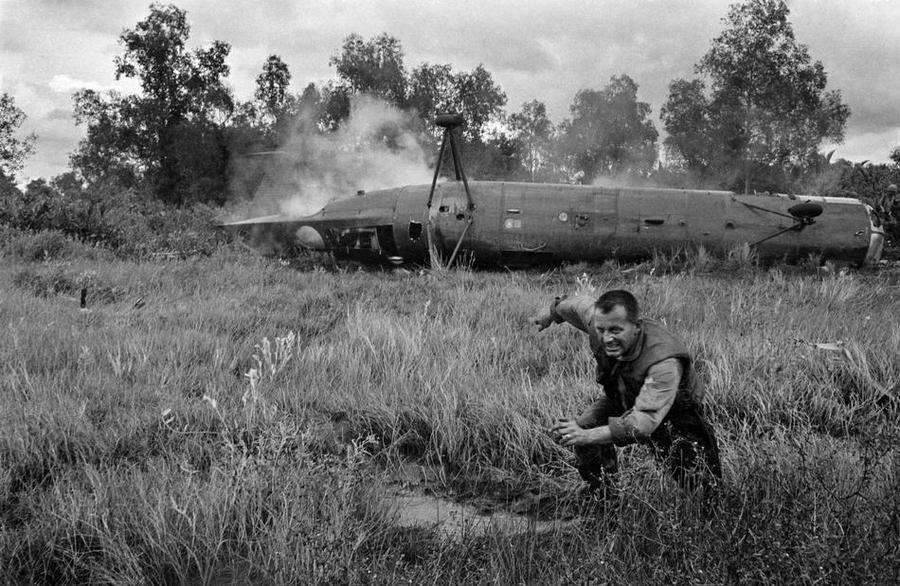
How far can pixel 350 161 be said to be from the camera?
3167 cm

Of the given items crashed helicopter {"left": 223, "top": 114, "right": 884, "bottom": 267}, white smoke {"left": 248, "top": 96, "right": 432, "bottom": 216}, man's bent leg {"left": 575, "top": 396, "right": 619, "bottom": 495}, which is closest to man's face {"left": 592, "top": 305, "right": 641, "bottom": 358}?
man's bent leg {"left": 575, "top": 396, "right": 619, "bottom": 495}

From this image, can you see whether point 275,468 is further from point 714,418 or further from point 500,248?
point 500,248

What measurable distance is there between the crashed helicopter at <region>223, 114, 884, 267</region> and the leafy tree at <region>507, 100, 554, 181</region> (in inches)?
1346

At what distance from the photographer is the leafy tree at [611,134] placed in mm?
45938

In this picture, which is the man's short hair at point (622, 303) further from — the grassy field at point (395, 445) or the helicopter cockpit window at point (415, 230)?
the helicopter cockpit window at point (415, 230)

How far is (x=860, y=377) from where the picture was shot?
5.02m

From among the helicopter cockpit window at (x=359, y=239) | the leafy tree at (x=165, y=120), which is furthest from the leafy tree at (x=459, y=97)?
the helicopter cockpit window at (x=359, y=239)

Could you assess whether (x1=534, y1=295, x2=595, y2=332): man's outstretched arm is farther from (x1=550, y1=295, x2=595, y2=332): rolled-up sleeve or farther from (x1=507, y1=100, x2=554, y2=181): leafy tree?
(x1=507, y1=100, x2=554, y2=181): leafy tree

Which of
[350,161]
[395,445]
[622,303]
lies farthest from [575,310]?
[350,161]

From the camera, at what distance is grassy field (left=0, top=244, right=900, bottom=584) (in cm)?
269

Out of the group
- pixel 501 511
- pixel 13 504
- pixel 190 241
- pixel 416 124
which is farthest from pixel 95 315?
pixel 416 124

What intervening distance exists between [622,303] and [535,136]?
4680 centimetres

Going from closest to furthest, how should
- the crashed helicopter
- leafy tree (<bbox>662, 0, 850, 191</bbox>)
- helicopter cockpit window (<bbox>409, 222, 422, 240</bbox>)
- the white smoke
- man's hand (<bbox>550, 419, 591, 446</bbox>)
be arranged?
man's hand (<bbox>550, 419, 591, 446</bbox>), the crashed helicopter, helicopter cockpit window (<bbox>409, 222, 422, 240</bbox>), the white smoke, leafy tree (<bbox>662, 0, 850, 191</bbox>)

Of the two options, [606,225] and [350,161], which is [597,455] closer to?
[606,225]
